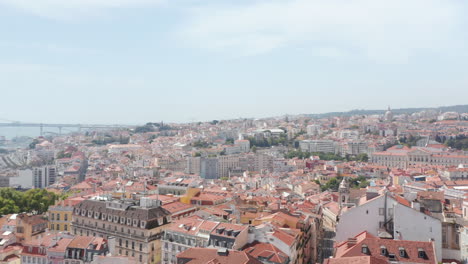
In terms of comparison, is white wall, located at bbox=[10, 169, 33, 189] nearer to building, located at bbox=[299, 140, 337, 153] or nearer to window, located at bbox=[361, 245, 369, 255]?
building, located at bbox=[299, 140, 337, 153]

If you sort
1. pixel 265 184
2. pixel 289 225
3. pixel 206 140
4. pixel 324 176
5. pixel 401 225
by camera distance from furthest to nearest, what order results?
pixel 206 140 → pixel 324 176 → pixel 265 184 → pixel 289 225 → pixel 401 225

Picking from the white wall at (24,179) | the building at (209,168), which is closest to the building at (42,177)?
the white wall at (24,179)

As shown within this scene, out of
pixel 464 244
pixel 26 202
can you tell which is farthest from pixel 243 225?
pixel 26 202

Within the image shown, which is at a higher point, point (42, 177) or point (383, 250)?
point (383, 250)

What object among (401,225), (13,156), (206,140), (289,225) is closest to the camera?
(401,225)

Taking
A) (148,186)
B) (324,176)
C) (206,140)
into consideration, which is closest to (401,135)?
(206,140)

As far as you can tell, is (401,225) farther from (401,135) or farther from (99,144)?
(99,144)

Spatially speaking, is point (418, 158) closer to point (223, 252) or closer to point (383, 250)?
point (383, 250)

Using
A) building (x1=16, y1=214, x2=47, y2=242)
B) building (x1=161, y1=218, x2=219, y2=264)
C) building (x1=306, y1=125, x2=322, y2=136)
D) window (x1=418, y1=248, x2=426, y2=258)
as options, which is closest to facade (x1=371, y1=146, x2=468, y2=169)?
building (x1=306, y1=125, x2=322, y2=136)
